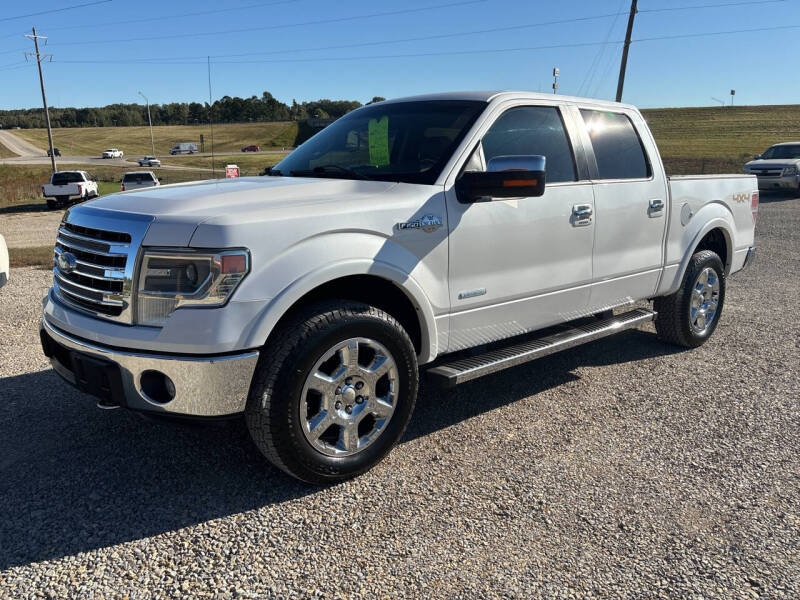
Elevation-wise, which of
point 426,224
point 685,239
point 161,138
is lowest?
point 685,239

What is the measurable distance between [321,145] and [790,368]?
400 cm

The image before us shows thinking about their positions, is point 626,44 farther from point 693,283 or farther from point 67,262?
point 67,262

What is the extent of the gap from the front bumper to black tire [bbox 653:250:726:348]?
61.7 feet

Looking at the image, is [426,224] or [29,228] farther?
[29,228]

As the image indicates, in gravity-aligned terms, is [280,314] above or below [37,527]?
above

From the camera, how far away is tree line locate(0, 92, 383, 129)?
126000 millimetres

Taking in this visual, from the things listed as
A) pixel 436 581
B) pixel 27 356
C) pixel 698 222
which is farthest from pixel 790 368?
pixel 27 356

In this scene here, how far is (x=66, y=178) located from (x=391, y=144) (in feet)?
92.8

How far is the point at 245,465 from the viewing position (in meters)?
3.53

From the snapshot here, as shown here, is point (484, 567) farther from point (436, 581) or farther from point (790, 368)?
point (790, 368)

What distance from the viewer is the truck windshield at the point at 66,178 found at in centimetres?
2783

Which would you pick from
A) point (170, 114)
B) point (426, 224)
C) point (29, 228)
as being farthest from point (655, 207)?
point (170, 114)

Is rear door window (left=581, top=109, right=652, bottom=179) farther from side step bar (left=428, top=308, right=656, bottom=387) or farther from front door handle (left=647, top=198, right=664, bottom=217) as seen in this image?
side step bar (left=428, top=308, right=656, bottom=387)

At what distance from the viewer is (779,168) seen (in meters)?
21.6
